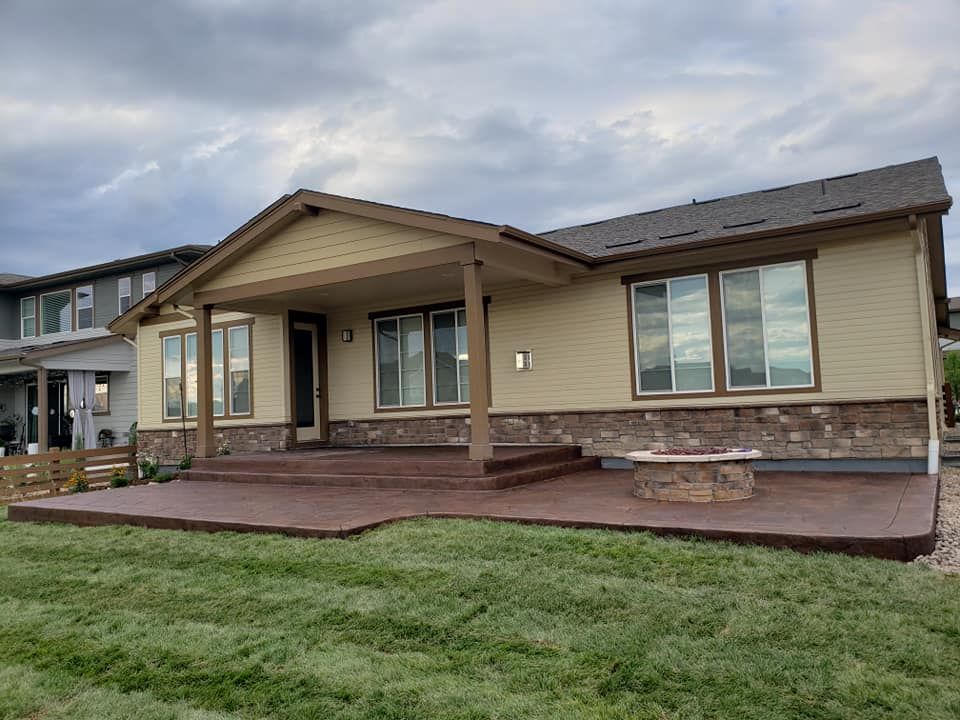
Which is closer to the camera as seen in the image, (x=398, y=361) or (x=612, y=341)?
(x=612, y=341)

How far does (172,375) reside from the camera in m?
14.1

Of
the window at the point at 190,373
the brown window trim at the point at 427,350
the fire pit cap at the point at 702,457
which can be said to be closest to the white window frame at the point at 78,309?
the window at the point at 190,373

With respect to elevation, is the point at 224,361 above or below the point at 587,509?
above

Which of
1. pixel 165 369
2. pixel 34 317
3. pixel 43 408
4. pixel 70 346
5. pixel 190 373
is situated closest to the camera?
pixel 190 373

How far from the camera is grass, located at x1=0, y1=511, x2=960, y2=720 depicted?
Result: 111 inches

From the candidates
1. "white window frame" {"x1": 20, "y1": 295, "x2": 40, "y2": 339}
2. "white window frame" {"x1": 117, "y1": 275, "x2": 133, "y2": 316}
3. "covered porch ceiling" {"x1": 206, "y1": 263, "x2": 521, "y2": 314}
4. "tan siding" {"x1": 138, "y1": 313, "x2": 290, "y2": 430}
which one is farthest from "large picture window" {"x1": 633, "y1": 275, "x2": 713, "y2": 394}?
"white window frame" {"x1": 20, "y1": 295, "x2": 40, "y2": 339}

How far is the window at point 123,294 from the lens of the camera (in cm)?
1958

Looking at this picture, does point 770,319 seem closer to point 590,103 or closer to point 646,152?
point 590,103

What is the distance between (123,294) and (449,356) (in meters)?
12.8

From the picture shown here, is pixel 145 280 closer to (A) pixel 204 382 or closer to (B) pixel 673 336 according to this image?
(A) pixel 204 382

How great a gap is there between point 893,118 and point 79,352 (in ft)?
65.8

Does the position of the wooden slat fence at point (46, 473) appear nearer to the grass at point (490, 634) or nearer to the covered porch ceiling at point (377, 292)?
the covered porch ceiling at point (377, 292)

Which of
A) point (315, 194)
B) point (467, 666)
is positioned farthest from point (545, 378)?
point (467, 666)

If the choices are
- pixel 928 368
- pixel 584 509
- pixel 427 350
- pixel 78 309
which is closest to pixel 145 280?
pixel 78 309
